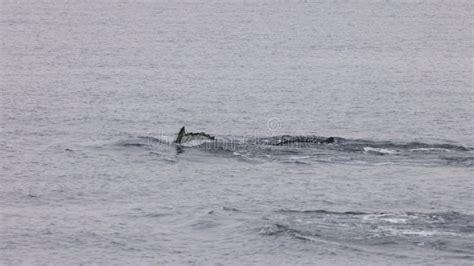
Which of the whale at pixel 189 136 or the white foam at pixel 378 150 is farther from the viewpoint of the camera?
the whale at pixel 189 136

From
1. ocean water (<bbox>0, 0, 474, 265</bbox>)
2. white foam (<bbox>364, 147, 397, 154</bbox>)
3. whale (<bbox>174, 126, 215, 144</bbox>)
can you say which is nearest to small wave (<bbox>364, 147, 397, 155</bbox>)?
white foam (<bbox>364, 147, 397, 154</bbox>)

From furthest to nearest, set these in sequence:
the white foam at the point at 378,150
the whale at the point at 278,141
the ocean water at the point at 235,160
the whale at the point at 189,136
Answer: the whale at the point at 189,136, the whale at the point at 278,141, the white foam at the point at 378,150, the ocean water at the point at 235,160

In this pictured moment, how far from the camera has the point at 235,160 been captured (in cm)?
7431

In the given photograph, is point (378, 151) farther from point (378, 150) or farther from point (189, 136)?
point (189, 136)

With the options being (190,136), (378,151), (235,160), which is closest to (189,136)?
(190,136)

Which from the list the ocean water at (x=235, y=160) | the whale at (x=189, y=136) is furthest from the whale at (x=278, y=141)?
the ocean water at (x=235, y=160)

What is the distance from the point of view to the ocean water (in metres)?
55.5

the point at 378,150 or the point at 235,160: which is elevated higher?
the point at 378,150

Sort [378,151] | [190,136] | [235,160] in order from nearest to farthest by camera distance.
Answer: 1. [235,160]
2. [378,151]
3. [190,136]

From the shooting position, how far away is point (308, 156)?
74875mm

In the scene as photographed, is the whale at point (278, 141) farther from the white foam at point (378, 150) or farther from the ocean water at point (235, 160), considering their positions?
the white foam at point (378, 150)

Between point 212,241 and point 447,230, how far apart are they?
14.4 m

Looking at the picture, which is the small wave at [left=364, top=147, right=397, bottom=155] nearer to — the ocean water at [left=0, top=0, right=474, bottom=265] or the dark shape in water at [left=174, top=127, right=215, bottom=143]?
the ocean water at [left=0, top=0, right=474, bottom=265]

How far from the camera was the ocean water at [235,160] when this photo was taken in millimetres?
→ 55500
